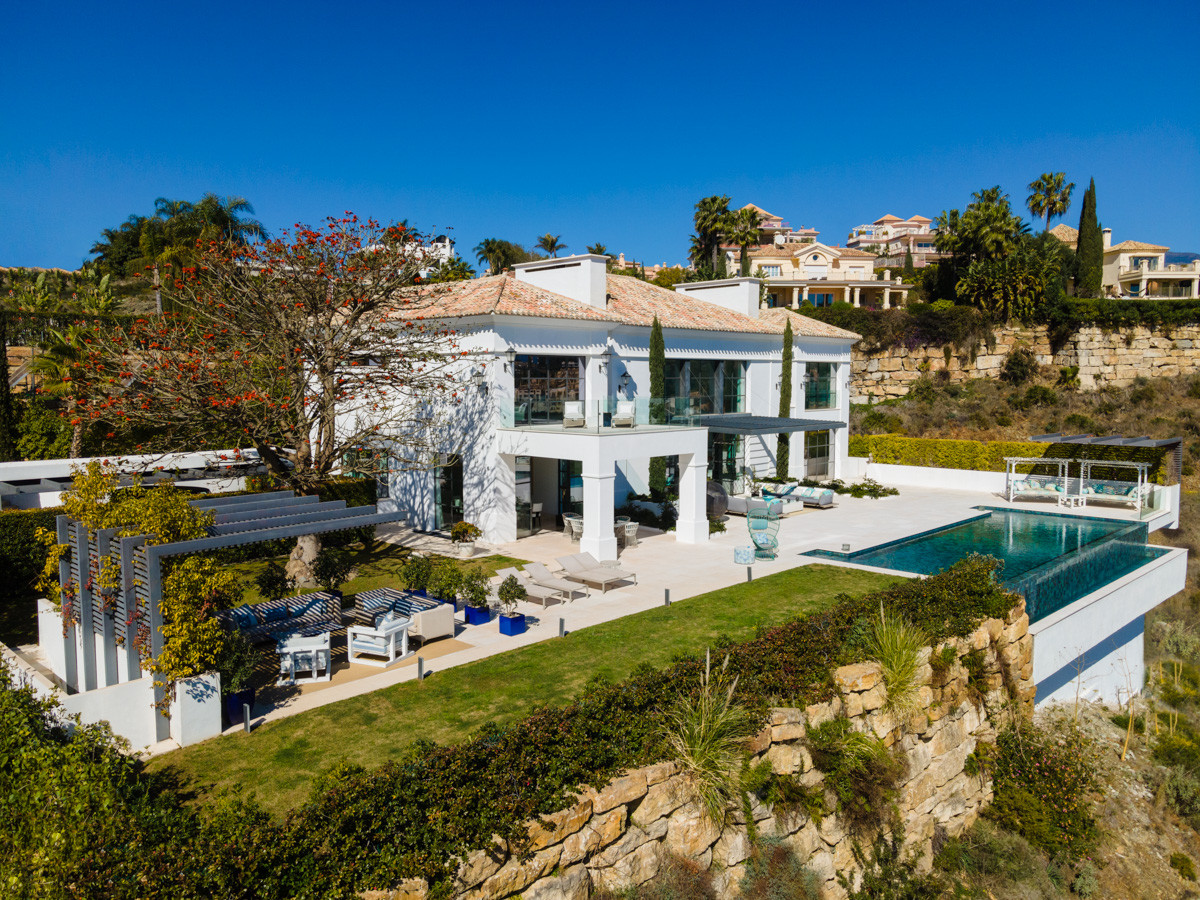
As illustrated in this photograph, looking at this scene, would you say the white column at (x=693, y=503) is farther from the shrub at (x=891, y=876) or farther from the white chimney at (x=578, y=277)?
the shrub at (x=891, y=876)

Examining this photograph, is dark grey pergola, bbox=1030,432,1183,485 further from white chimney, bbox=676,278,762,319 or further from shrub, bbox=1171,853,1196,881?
shrub, bbox=1171,853,1196,881

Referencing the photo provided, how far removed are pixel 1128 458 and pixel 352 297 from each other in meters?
29.0

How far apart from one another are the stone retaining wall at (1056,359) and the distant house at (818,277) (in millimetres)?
8387

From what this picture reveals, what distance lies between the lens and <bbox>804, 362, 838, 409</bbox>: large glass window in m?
33.2

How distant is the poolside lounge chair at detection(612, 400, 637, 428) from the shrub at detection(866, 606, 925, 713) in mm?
9905

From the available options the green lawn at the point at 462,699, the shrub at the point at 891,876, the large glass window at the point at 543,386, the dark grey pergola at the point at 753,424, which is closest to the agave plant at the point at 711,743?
the green lawn at the point at 462,699

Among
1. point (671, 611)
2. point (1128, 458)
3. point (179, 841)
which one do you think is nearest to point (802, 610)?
point (671, 611)

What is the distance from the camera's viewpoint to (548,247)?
235 ft

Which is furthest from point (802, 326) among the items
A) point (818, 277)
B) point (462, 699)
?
point (818, 277)

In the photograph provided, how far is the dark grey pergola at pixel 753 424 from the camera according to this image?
25297 mm

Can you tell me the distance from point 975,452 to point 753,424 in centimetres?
1203

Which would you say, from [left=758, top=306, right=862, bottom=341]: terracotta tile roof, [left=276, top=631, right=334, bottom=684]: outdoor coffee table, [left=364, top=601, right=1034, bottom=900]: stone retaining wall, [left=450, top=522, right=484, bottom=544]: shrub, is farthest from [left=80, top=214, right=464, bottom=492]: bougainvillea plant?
[left=758, top=306, right=862, bottom=341]: terracotta tile roof

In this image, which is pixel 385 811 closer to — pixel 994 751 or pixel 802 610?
pixel 802 610

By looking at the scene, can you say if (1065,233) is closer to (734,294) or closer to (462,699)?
(734,294)
